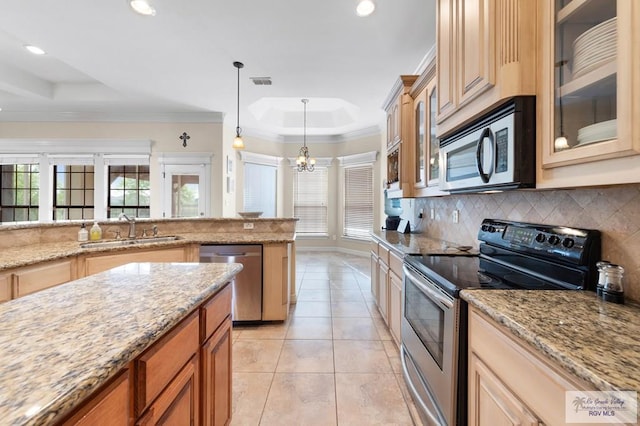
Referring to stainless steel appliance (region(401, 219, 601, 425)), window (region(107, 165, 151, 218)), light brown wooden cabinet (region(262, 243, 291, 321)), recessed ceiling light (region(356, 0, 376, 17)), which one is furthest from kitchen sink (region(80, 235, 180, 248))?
recessed ceiling light (region(356, 0, 376, 17))

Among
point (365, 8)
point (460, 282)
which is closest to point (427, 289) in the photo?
point (460, 282)

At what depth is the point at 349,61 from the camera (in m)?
3.29

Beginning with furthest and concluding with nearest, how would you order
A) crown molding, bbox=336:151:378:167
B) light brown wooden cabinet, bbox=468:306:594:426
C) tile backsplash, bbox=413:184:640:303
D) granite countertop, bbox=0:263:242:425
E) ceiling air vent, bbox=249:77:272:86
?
crown molding, bbox=336:151:378:167
ceiling air vent, bbox=249:77:272:86
tile backsplash, bbox=413:184:640:303
light brown wooden cabinet, bbox=468:306:594:426
granite countertop, bbox=0:263:242:425

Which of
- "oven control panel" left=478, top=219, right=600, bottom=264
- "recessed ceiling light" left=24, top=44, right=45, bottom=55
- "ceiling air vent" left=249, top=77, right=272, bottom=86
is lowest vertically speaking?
"oven control panel" left=478, top=219, right=600, bottom=264

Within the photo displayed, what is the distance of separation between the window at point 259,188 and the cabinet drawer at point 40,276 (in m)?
4.13

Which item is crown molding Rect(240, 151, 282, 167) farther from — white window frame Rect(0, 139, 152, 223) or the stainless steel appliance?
the stainless steel appliance

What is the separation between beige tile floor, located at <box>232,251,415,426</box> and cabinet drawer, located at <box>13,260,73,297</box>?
58.7 inches

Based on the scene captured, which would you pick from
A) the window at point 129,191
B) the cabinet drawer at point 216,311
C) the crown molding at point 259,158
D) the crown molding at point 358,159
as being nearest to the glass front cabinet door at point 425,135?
the cabinet drawer at point 216,311

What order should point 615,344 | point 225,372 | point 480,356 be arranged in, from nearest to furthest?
point 615,344 → point 480,356 → point 225,372

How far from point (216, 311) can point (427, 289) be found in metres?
1.09

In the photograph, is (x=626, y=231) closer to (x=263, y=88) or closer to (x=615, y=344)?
(x=615, y=344)

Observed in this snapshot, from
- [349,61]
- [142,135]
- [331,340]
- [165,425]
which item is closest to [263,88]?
[349,61]

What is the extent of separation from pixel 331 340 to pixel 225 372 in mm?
1431

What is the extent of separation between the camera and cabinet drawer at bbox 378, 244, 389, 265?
8.91 ft
